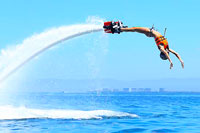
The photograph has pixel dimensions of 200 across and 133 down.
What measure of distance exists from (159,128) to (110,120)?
5.91 metres

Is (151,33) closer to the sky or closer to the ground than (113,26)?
closer to the ground

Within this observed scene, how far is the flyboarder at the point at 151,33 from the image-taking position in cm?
1872

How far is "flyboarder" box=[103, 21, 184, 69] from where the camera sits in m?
18.7

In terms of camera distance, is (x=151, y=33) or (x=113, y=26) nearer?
(x=151, y=33)

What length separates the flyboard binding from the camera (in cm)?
2184

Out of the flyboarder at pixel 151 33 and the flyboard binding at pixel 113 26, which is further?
the flyboard binding at pixel 113 26

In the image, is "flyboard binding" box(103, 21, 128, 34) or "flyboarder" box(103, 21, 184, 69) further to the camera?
"flyboard binding" box(103, 21, 128, 34)

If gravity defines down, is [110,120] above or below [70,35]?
below

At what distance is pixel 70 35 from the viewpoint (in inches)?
1010

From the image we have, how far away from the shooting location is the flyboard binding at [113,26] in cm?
2184

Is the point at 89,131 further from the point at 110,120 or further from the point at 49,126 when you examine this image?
the point at 110,120

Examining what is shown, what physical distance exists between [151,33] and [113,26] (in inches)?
123

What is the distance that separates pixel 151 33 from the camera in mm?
19781

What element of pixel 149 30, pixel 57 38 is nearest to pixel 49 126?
pixel 57 38
